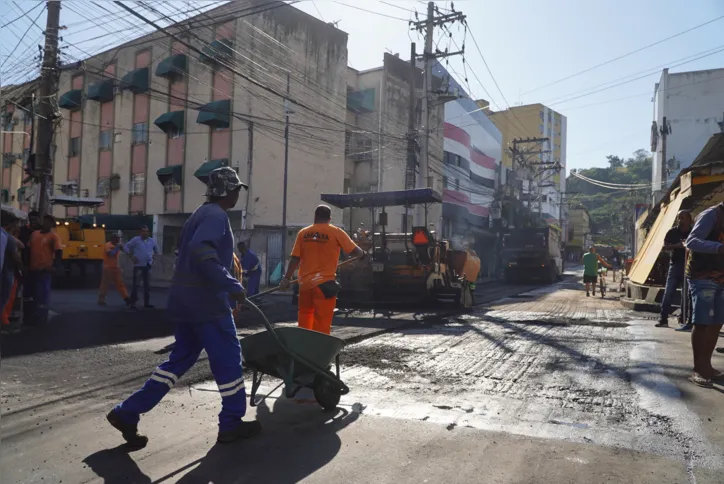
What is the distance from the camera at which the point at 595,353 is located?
6.76 meters

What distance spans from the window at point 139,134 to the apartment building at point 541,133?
3803 cm

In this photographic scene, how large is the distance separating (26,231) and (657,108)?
44059mm

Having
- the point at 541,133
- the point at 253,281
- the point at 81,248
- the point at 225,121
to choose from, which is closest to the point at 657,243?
the point at 253,281

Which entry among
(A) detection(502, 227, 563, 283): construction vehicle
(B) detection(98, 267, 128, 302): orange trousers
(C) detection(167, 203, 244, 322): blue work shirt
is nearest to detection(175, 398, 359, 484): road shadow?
(C) detection(167, 203, 244, 322): blue work shirt

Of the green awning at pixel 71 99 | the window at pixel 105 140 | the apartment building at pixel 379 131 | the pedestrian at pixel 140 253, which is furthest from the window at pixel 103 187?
the pedestrian at pixel 140 253

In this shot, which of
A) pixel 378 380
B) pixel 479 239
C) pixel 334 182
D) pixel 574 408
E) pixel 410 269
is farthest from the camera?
pixel 479 239

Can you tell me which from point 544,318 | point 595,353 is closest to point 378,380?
point 595,353

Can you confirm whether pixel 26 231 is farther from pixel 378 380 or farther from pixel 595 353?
pixel 595 353

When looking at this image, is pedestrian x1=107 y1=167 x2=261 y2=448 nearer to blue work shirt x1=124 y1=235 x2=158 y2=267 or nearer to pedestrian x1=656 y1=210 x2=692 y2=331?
pedestrian x1=656 y1=210 x2=692 y2=331

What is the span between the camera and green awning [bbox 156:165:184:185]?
27.9m

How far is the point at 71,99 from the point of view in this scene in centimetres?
3300

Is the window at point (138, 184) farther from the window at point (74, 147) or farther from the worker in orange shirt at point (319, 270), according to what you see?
the worker in orange shirt at point (319, 270)

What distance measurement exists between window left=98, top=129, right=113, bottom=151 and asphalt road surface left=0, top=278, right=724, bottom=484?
93.2ft

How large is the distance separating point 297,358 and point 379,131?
29359 millimetres
